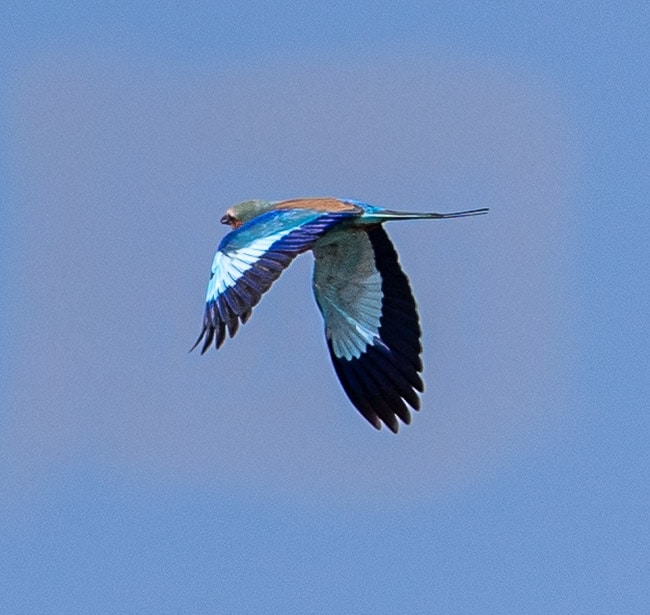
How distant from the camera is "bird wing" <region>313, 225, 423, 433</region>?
716 inches

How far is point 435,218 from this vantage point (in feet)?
54.2

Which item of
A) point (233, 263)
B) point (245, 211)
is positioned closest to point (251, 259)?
point (233, 263)

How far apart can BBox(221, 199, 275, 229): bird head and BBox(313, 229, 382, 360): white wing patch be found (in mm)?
833

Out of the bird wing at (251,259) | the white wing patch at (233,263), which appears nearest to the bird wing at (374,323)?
the bird wing at (251,259)

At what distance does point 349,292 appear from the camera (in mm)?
18547

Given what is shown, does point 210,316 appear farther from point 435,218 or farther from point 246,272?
point 435,218

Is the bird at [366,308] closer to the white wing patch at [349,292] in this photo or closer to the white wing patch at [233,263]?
the white wing patch at [349,292]

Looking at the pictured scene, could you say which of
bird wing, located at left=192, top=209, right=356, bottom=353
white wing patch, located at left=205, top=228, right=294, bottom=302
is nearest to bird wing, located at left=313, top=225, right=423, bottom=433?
bird wing, located at left=192, top=209, right=356, bottom=353

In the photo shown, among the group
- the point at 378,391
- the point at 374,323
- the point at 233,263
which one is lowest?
the point at 378,391

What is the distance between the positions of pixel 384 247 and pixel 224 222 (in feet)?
4.84

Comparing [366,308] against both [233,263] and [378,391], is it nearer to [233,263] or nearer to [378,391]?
[378,391]

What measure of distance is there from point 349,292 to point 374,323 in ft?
1.22

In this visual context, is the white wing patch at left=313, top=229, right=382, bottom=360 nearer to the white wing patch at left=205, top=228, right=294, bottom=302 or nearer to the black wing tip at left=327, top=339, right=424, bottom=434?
the black wing tip at left=327, top=339, right=424, bottom=434

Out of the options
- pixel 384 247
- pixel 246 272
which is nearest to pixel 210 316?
pixel 246 272
